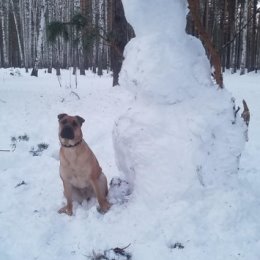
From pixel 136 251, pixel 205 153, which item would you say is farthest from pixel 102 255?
pixel 205 153

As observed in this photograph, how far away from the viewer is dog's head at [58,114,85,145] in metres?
4.37

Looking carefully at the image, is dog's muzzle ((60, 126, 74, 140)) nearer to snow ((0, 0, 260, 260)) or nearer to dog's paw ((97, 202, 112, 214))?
snow ((0, 0, 260, 260))

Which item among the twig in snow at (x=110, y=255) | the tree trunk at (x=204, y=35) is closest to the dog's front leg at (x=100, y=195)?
the twig in snow at (x=110, y=255)

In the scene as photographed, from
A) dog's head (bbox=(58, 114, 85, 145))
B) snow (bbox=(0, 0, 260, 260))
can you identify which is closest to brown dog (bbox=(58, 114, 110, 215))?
dog's head (bbox=(58, 114, 85, 145))

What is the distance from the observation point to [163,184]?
4.20 m

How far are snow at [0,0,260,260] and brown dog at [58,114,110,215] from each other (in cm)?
19

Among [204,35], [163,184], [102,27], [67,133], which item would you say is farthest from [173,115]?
[102,27]

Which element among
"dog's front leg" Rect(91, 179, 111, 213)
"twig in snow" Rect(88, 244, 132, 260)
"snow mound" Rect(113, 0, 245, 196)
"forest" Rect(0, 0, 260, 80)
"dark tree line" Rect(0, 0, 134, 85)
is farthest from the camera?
"forest" Rect(0, 0, 260, 80)

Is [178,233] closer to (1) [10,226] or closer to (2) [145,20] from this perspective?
(1) [10,226]

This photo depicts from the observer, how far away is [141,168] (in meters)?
4.43

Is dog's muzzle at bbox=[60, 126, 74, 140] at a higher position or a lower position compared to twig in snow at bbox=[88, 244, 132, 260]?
higher

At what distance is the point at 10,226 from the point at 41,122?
4.28 metres

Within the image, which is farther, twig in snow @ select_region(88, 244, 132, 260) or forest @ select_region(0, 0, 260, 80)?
forest @ select_region(0, 0, 260, 80)

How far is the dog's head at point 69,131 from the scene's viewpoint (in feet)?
14.3
